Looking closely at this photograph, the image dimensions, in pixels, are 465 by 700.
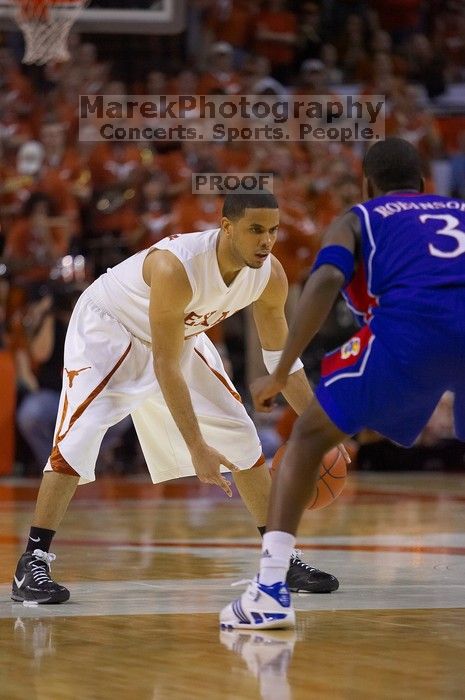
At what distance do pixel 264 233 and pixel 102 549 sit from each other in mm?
2666

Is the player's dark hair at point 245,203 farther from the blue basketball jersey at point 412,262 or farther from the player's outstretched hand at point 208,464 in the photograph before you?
the player's outstretched hand at point 208,464

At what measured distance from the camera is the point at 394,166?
182 inches

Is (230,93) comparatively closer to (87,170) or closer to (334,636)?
(87,170)

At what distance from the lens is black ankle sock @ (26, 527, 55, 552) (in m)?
5.50

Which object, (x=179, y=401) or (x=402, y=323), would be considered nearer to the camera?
(x=402, y=323)

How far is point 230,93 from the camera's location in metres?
16.3

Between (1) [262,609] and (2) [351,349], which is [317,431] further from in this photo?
(1) [262,609]

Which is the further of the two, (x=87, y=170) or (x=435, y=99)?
(x=435, y=99)

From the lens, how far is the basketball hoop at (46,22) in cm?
1205

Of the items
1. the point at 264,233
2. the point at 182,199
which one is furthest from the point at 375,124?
the point at 264,233

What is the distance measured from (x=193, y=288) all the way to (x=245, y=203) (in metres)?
0.45

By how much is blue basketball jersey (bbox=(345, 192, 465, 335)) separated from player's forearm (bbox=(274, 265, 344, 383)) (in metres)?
0.21

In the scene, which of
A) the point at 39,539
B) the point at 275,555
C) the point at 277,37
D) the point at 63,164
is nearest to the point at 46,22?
the point at 63,164

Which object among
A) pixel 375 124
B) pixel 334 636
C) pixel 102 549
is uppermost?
pixel 375 124
